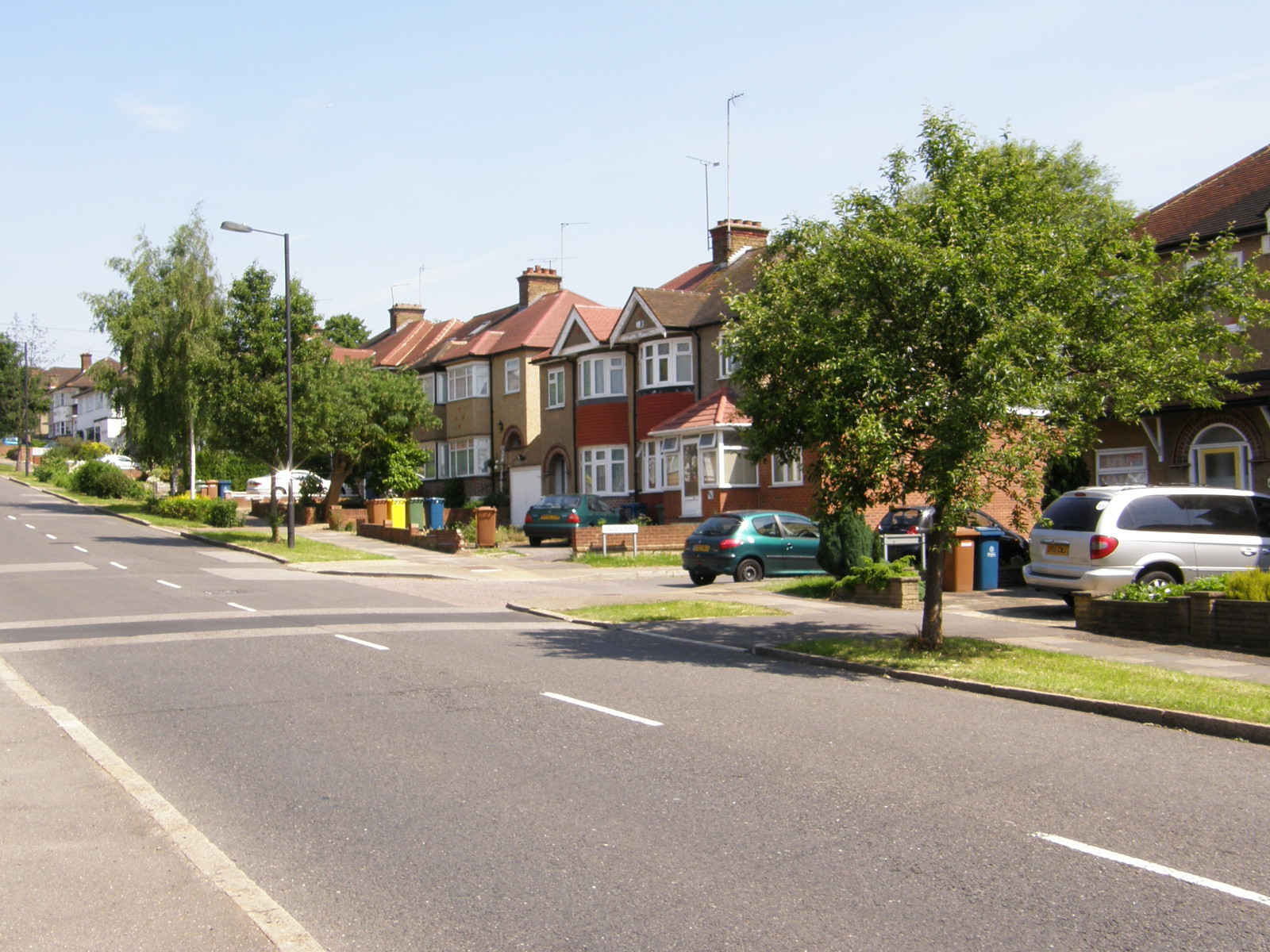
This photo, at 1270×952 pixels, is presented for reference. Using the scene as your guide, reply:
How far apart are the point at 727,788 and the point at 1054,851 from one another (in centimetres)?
205

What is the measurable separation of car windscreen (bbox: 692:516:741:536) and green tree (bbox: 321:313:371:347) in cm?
7258

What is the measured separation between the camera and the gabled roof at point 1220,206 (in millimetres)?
23531

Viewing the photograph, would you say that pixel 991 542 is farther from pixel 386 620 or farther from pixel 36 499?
pixel 36 499


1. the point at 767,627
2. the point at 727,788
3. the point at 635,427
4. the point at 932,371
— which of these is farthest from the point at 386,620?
the point at 635,427

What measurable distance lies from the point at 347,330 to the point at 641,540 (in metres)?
68.2

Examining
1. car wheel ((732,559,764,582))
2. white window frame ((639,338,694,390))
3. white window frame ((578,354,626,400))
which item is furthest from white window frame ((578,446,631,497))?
car wheel ((732,559,764,582))

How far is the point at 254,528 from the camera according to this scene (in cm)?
4266

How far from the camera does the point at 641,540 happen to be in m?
32.4

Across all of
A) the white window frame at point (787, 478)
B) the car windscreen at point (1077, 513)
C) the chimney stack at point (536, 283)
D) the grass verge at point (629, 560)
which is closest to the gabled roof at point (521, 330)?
the chimney stack at point (536, 283)

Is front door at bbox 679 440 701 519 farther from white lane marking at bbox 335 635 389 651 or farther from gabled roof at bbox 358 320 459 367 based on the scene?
gabled roof at bbox 358 320 459 367

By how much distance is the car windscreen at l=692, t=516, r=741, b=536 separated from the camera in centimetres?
2398

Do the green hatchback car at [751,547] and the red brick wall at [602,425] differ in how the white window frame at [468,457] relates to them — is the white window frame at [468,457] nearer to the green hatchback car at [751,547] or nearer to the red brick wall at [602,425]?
the red brick wall at [602,425]

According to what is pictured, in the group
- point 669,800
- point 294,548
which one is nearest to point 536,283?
point 294,548

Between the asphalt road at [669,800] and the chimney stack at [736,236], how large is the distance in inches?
1320
